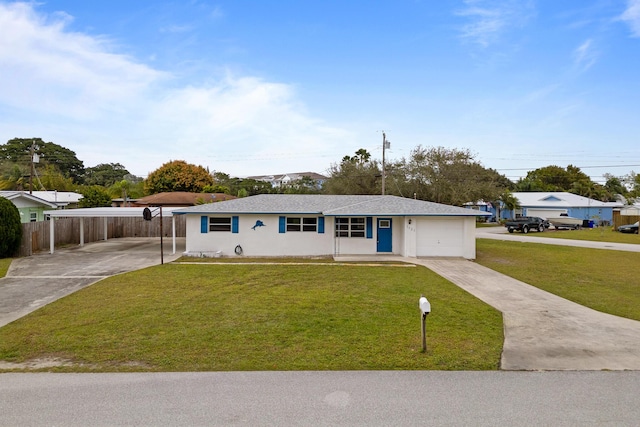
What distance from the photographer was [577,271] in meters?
16.2

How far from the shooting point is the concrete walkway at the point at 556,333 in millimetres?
6613

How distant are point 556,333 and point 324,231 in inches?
512

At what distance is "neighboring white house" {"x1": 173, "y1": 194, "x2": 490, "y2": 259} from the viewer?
19734 millimetres

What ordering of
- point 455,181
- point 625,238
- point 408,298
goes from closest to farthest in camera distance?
point 408,298, point 625,238, point 455,181

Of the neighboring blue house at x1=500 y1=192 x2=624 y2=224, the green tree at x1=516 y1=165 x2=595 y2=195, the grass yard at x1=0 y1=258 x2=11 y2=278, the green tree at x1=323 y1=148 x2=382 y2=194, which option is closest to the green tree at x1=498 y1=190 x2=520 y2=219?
the neighboring blue house at x1=500 y1=192 x2=624 y2=224

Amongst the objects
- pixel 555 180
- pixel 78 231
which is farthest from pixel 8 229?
pixel 555 180

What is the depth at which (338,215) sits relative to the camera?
18922mm

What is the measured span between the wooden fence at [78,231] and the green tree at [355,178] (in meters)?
19.6

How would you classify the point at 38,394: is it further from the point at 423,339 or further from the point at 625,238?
the point at 625,238

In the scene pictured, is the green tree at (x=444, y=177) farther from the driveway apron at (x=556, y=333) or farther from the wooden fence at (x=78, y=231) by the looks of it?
the driveway apron at (x=556, y=333)

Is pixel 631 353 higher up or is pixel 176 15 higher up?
pixel 176 15

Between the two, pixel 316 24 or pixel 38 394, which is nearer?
pixel 38 394

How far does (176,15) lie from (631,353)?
17.6 meters

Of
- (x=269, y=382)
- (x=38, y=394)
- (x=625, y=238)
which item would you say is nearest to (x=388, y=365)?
(x=269, y=382)
